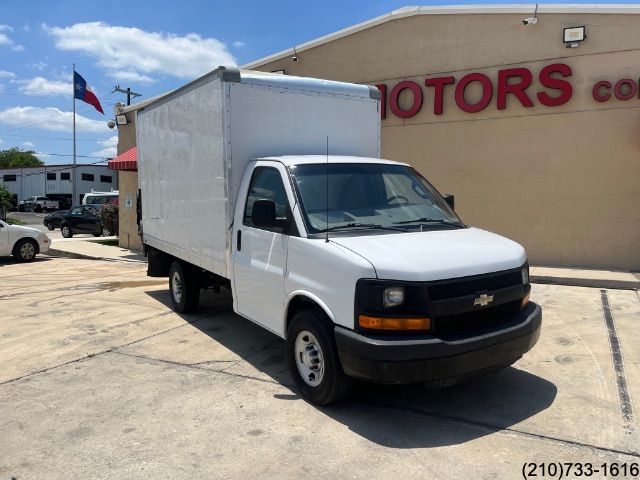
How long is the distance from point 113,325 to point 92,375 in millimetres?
1960

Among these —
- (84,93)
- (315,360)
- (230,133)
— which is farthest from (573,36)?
(84,93)

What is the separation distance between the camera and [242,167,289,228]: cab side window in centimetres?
477

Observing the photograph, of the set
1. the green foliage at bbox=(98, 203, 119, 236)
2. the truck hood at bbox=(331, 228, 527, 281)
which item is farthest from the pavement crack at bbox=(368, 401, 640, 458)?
the green foliage at bbox=(98, 203, 119, 236)

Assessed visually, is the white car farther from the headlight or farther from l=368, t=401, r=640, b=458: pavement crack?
the headlight

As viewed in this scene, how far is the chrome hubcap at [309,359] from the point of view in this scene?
166 inches

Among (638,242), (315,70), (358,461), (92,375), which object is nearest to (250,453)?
(358,461)

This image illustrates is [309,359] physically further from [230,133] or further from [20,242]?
[20,242]

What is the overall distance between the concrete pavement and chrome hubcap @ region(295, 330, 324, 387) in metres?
0.23

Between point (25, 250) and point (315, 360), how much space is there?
1251cm

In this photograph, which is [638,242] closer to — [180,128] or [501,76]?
[501,76]

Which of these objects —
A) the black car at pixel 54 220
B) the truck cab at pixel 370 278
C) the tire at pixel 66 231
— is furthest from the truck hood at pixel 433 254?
the black car at pixel 54 220

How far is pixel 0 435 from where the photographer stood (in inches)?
153

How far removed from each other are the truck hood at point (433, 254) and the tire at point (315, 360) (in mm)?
670

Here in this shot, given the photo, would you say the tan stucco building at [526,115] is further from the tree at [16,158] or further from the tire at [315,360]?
the tree at [16,158]
